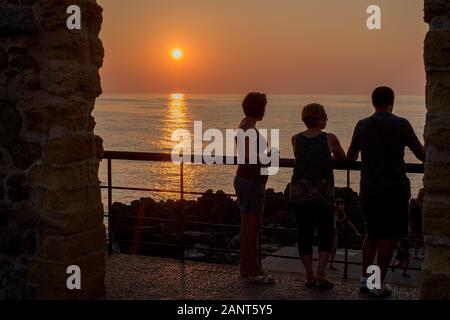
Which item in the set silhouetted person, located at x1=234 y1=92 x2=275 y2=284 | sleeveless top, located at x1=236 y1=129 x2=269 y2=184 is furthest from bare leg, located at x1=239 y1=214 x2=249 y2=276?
sleeveless top, located at x1=236 y1=129 x2=269 y2=184

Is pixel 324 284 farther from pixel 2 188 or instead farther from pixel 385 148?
pixel 2 188

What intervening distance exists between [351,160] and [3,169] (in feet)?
8.89

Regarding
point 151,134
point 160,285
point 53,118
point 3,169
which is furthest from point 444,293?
point 151,134

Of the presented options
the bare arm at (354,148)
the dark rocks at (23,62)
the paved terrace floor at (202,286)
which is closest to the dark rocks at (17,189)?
the dark rocks at (23,62)

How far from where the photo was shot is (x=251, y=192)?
4828 mm

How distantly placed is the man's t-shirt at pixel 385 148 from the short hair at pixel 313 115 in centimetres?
32

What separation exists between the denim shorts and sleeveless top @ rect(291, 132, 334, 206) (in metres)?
0.41

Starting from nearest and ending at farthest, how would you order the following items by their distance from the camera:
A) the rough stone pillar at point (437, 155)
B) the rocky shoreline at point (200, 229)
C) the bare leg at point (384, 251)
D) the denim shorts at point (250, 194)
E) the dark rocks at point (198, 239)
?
the rough stone pillar at point (437, 155) → the bare leg at point (384, 251) → the denim shorts at point (250, 194) → the rocky shoreline at point (200, 229) → the dark rocks at point (198, 239)

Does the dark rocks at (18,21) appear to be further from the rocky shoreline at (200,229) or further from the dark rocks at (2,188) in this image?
the rocky shoreline at (200,229)

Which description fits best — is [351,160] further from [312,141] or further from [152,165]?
[152,165]

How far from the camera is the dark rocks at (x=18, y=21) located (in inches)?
169

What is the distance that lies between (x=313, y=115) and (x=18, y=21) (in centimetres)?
230

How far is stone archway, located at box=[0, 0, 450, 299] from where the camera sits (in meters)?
4.30

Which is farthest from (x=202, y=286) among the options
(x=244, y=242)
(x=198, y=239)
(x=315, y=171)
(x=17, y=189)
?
(x=198, y=239)
